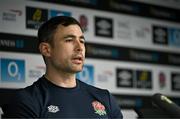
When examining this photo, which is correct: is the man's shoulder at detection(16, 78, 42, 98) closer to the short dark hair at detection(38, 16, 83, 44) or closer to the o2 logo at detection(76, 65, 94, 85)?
the short dark hair at detection(38, 16, 83, 44)

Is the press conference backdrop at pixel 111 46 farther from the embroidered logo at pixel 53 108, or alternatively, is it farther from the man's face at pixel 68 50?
the embroidered logo at pixel 53 108

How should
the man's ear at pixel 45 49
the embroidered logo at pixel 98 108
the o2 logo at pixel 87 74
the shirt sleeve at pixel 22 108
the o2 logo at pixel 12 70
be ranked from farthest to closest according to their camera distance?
the o2 logo at pixel 87 74 → the o2 logo at pixel 12 70 → the man's ear at pixel 45 49 → the embroidered logo at pixel 98 108 → the shirt sleeve at pixel 22 108

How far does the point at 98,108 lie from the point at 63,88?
0.58 feet

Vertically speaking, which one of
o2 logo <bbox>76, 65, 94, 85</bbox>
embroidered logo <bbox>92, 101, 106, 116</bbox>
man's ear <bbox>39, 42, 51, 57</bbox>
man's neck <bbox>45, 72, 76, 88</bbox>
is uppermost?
man's ear <bbox>39, 42, 51, 57</bbox>

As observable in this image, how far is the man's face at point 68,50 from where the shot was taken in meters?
1.74

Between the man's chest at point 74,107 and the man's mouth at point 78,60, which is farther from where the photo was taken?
the man's mouth at point 78,60

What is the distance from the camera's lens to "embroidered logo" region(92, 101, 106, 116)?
67.8 inches

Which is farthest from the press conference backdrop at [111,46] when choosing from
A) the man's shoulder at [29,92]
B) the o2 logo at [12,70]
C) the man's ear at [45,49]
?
the man's shoulder at [29,92]

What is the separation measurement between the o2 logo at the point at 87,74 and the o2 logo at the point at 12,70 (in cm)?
44

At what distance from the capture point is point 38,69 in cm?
255

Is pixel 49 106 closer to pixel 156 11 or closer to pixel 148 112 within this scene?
pixel 148 112

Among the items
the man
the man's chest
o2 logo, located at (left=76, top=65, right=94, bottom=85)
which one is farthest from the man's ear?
o2 logo, located at (left=76, top=65, right=94, bottom=85)

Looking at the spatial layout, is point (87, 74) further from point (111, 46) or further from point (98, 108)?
point (98, 108)

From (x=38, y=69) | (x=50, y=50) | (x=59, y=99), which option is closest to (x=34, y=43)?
(x=38, y=69)
